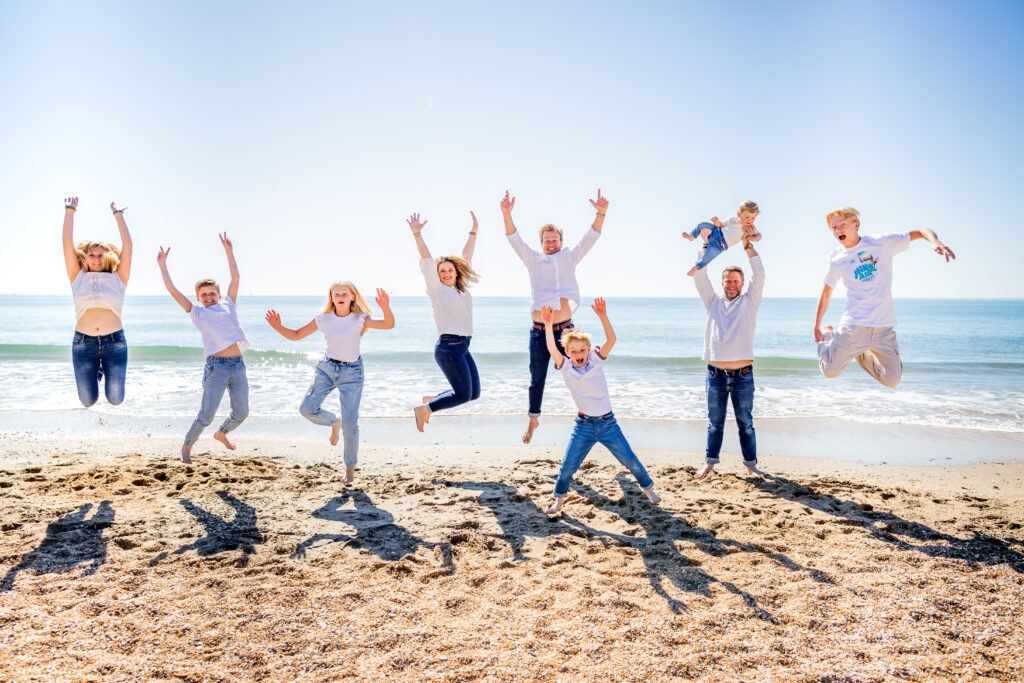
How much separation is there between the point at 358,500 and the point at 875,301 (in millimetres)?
5167

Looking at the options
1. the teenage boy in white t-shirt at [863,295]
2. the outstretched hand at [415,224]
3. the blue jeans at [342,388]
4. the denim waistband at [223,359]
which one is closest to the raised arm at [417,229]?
the outstretched hand at [415,224]

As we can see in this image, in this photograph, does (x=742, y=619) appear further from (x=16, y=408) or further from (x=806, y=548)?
(x=16, y=408)

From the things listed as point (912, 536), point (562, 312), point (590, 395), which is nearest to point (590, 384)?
point (590, 395)

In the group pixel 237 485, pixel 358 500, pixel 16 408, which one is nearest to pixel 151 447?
pixel 237 485

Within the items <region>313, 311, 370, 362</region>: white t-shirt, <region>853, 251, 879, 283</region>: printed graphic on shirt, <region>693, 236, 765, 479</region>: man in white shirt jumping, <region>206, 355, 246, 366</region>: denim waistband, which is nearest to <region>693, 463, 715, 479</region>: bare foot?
<region>693, 236, 765, 479</region>: man in white shirt jumping

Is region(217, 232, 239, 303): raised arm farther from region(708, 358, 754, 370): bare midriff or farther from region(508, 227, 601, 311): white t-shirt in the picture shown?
region(708, 358, 754, 370): bare midriff

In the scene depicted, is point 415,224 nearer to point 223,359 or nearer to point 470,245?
point 470,245

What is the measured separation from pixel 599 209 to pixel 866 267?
2.57 meters

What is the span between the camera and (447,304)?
6305mm

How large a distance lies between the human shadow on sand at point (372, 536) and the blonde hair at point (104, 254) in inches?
136

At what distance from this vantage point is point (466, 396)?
6555mm

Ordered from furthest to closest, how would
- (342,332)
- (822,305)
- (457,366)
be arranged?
(457,366), (342,332), (822,305)

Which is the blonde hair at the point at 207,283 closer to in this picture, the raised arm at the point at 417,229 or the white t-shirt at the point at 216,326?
the white t-shirt at the point at 216,326

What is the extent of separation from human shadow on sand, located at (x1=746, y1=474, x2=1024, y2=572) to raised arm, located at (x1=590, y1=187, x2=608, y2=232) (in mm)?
3228
